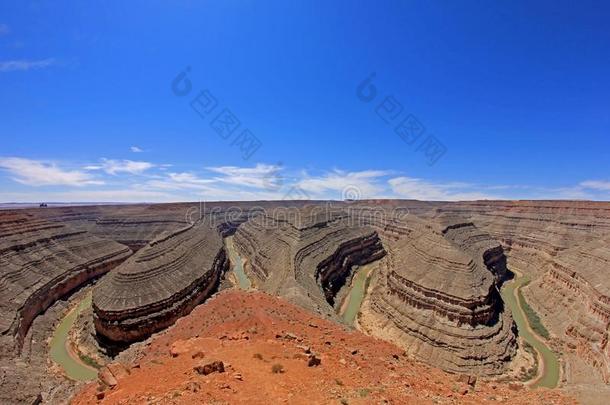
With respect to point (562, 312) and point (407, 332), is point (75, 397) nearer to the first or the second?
point (407, 332)

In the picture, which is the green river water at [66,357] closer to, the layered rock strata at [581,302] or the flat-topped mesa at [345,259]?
the flat-topped mesa at [345,259]

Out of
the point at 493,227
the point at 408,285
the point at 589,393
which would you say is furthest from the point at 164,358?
the point at 493,227

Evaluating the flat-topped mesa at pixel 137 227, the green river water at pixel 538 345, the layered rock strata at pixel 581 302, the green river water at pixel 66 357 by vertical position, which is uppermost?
the flat-topped mesa at pixel 137 227

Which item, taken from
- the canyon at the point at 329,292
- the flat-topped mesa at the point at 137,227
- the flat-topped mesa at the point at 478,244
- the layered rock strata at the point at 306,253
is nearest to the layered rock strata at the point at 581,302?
the canyon at the point at 329,292

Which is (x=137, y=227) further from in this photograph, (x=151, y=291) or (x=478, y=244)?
(x=478, y=244)

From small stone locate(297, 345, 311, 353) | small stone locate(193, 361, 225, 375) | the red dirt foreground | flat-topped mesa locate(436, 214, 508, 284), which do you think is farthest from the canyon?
small stone locate(193, 361, 225, 375)
